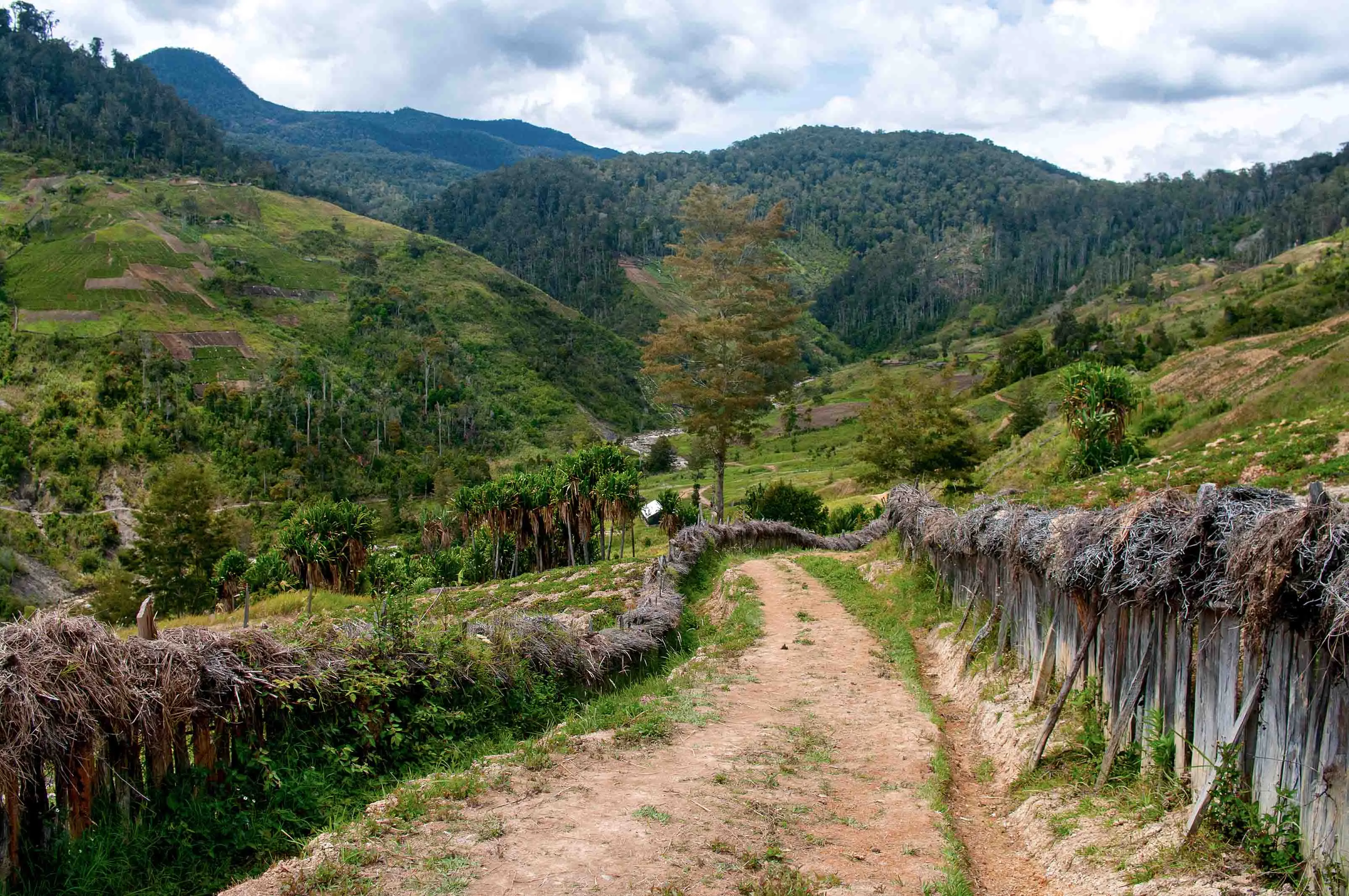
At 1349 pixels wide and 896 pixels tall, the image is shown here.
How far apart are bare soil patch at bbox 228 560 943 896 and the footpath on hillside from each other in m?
0.02

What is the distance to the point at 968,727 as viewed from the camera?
10.1m

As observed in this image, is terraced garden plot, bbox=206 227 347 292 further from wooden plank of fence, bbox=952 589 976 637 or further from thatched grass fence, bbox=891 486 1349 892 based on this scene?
thatched grass fence, bbox=891 486 1349 892

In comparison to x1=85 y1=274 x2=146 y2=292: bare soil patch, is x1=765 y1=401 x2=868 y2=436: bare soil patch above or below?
below

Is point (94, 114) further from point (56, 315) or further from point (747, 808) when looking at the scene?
point (747, 808)

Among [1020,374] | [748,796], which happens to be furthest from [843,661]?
[1020,374]

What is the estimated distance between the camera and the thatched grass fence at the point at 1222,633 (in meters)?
5.07

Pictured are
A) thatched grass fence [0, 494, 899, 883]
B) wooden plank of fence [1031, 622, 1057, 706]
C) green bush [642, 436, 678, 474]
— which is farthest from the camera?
green bush [642, 436, 678, 474]

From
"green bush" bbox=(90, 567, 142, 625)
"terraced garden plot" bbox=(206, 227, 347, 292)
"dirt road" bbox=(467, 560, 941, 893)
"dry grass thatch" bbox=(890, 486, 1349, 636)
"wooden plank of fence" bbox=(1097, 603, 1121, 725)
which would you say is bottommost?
"green bush" bbox=(90, 567, 142, 625)

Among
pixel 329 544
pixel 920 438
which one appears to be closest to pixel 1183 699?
pixel 920 438

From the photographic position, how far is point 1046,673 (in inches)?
356

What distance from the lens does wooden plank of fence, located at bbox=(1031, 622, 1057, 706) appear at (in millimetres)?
9000

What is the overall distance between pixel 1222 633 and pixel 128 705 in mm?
7863

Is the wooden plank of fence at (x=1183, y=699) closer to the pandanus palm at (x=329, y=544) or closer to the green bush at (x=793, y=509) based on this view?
the green bush at (x=793, y=509)

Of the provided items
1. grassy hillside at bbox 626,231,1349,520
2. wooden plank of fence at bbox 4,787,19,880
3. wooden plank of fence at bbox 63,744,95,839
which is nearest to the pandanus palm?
grassy hillside at bbox 626,231,1349,520
